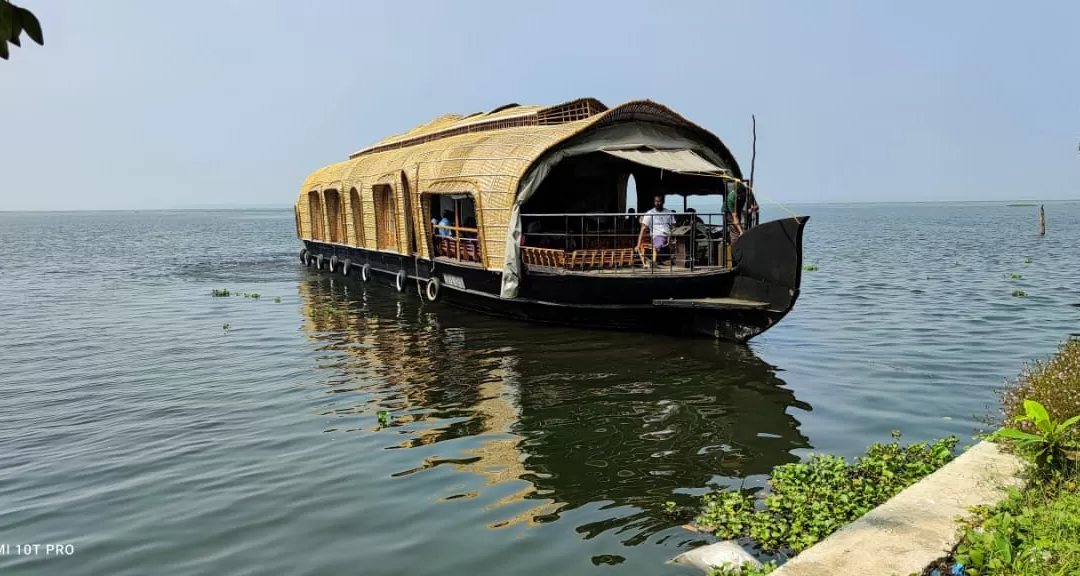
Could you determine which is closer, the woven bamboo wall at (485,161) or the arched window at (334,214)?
the woven bamboo wall at (485,161)

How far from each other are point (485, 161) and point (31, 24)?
11.7m

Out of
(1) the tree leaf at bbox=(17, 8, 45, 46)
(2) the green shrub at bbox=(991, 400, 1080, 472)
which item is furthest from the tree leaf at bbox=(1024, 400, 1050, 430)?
(1) the tree leaf at bbox=(17, 8, 45, 46)

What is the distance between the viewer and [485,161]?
13656 millimetres

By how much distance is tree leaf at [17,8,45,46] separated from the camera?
204cm

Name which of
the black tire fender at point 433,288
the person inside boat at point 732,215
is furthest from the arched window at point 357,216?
the person inside boat at point 732,215

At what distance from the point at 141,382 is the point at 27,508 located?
4403 mm

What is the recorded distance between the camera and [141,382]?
1035cm

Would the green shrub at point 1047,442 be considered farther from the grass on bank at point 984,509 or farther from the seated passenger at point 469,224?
the seated passenger at point 469,224

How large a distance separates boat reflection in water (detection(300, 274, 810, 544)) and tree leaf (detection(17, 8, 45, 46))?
444 centimetres

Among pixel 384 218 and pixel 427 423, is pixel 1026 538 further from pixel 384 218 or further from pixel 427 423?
pixel 384 218

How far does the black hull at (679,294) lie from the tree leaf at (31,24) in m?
9.29

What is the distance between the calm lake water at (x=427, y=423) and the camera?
5.48 meters

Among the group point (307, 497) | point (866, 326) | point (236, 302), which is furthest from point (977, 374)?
point (236, 302)

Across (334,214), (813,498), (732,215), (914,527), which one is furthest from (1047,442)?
(334,214)
